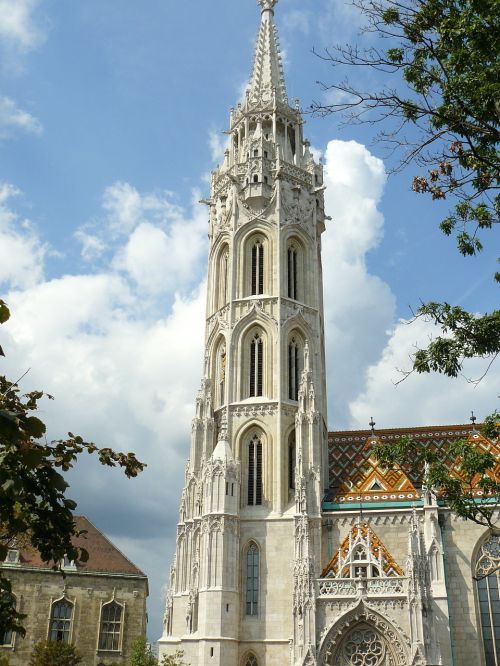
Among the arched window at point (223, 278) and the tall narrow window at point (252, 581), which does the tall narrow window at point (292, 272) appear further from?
the tall narrow window at point (252, 581)

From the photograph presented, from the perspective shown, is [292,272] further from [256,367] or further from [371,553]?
[371,553]

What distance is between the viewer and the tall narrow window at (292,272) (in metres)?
42.6

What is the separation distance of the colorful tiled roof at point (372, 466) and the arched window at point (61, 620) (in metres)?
19.0

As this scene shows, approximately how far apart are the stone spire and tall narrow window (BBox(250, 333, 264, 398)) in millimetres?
17899

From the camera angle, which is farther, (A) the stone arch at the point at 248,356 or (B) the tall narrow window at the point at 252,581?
(A) the stone arch at the point at 248,356

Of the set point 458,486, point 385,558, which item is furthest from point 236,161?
point 458,486

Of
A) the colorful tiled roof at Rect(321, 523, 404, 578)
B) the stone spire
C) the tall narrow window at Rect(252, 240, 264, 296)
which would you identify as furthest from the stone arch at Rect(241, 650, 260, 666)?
the stone spire

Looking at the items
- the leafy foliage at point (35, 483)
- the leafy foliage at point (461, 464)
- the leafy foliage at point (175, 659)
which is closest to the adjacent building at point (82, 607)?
the leafy foliage at point (175, 659)

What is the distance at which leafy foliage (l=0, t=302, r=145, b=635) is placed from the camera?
264 inches

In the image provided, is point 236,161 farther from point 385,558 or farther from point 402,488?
point 385,558

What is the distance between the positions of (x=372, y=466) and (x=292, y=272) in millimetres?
12248

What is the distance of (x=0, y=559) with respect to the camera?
23.0ft

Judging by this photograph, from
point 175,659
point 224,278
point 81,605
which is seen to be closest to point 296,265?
point 224,278

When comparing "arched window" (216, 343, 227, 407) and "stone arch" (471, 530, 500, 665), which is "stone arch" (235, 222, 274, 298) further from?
"stone arch" (471, 530, 500, 665)
